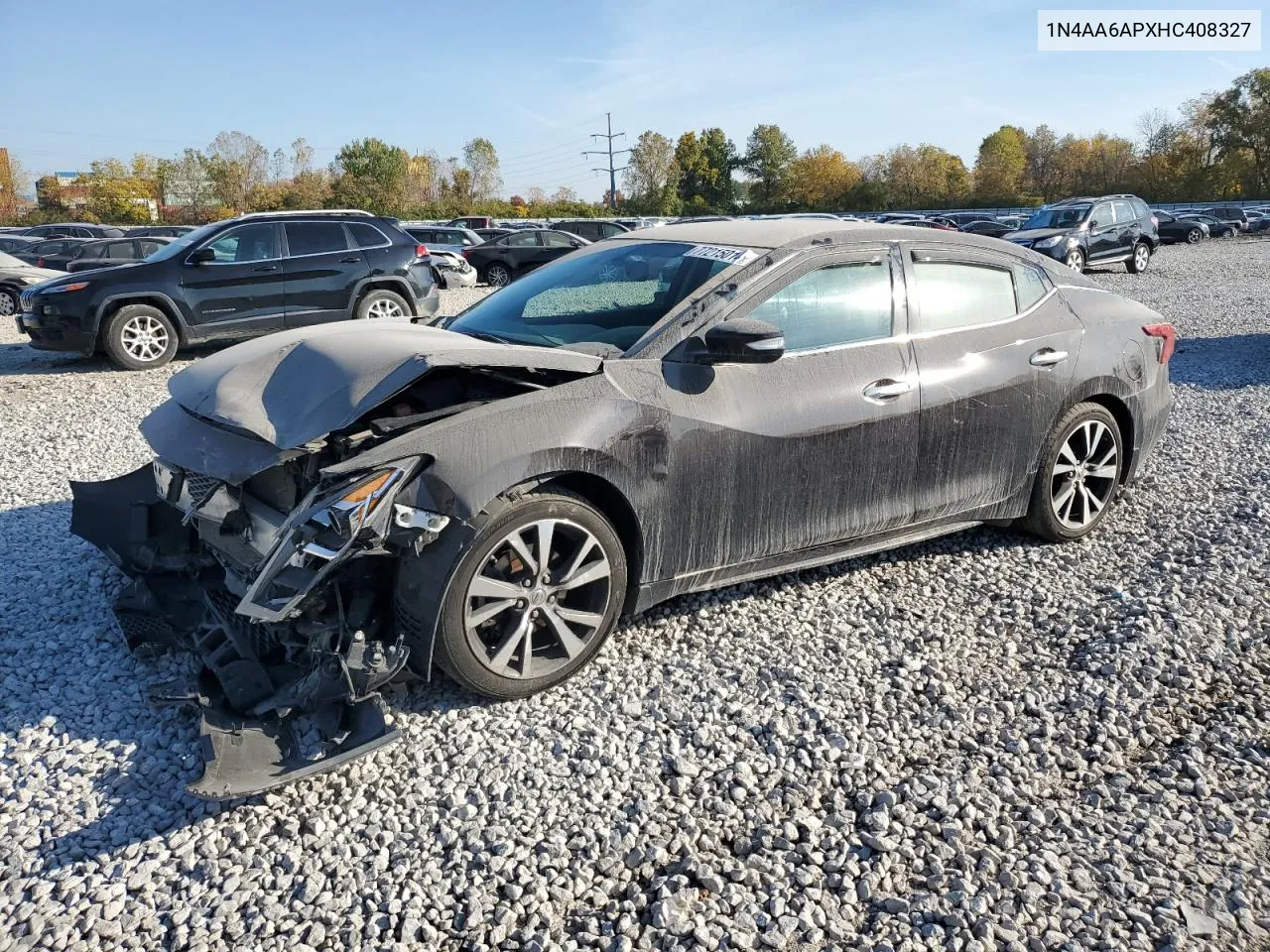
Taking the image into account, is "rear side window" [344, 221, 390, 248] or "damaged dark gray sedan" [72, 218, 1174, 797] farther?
"rear side window" [344, 221, 390, 248]

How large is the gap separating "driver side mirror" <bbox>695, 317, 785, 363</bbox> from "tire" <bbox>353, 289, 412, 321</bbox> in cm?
912

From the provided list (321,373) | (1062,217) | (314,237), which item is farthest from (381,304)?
(1062,217)

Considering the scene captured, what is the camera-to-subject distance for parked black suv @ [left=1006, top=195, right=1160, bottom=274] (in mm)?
22047

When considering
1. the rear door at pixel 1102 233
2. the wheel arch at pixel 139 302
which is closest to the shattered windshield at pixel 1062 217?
the rear door at pixel 1102 233

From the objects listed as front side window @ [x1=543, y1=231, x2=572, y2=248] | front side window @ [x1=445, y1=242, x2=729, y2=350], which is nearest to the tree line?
front side window @ [x1=543, y1=231, x2=572, y2=248]

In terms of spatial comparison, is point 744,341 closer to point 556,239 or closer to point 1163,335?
point 1163,335

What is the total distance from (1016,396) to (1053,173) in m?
91.4

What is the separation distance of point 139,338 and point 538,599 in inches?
373

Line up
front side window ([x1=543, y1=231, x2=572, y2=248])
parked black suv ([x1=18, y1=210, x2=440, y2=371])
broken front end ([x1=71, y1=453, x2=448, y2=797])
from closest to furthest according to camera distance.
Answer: broken front end ([x1=71, y1=453, x2=448, y2=797]) < parked black suv ([x1=18, y1=210, x2=440, y2=371]) < front side window ([x1=543, y1=231, x2=572, y2=248])

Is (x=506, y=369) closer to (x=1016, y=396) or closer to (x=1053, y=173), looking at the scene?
(x=1016, y=396)

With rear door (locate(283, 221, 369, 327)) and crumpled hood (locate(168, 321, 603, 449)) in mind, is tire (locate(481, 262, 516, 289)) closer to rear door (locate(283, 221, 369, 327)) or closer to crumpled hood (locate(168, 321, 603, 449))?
rear door (locate(283, 221, 369, 327))

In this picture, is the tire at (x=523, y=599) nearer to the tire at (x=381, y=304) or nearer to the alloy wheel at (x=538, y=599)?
the alloy wheel at (x=538, y=599)

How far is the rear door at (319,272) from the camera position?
11539 mm

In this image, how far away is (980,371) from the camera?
4.50 meters
